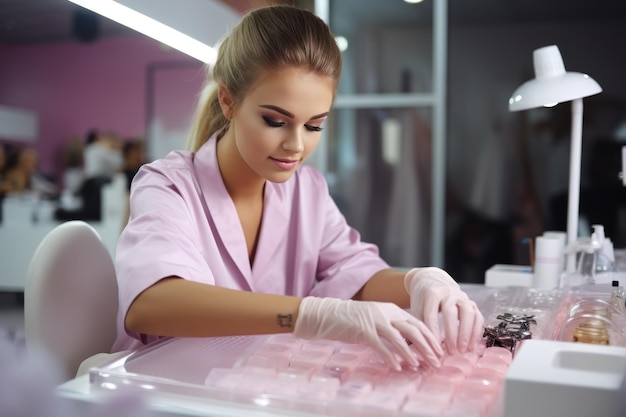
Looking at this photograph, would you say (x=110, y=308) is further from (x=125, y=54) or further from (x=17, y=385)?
(x=125, y=54)

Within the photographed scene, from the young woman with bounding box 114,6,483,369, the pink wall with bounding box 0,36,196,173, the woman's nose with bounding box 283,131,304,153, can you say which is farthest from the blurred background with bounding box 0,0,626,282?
the pink wall with bounding box 0,36,196,173

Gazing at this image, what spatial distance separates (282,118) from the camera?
1.19m

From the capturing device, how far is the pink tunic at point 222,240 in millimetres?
1094

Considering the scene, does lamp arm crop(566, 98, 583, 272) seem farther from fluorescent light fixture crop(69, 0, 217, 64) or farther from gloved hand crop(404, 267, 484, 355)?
fluorescent light fixture crop(69, 0, 217, 64)

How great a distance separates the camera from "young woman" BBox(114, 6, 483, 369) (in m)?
0.96

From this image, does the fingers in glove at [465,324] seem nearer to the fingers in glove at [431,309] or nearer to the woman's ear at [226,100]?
the fingers in glove at [431,309]

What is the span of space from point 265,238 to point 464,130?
263cm

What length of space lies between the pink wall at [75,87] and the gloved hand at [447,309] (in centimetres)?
592

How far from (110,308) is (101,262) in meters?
0.09

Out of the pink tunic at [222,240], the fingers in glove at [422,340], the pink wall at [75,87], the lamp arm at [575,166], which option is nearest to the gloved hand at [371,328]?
the fingers in glove at [422,340]

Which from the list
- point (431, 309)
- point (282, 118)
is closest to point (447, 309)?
point (431, 309)

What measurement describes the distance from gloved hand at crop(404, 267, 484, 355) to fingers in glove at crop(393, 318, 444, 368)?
68 millimetres

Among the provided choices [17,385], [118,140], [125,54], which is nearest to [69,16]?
[125,54]

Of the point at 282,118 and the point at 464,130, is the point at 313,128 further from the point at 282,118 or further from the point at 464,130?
the point at 464,130
